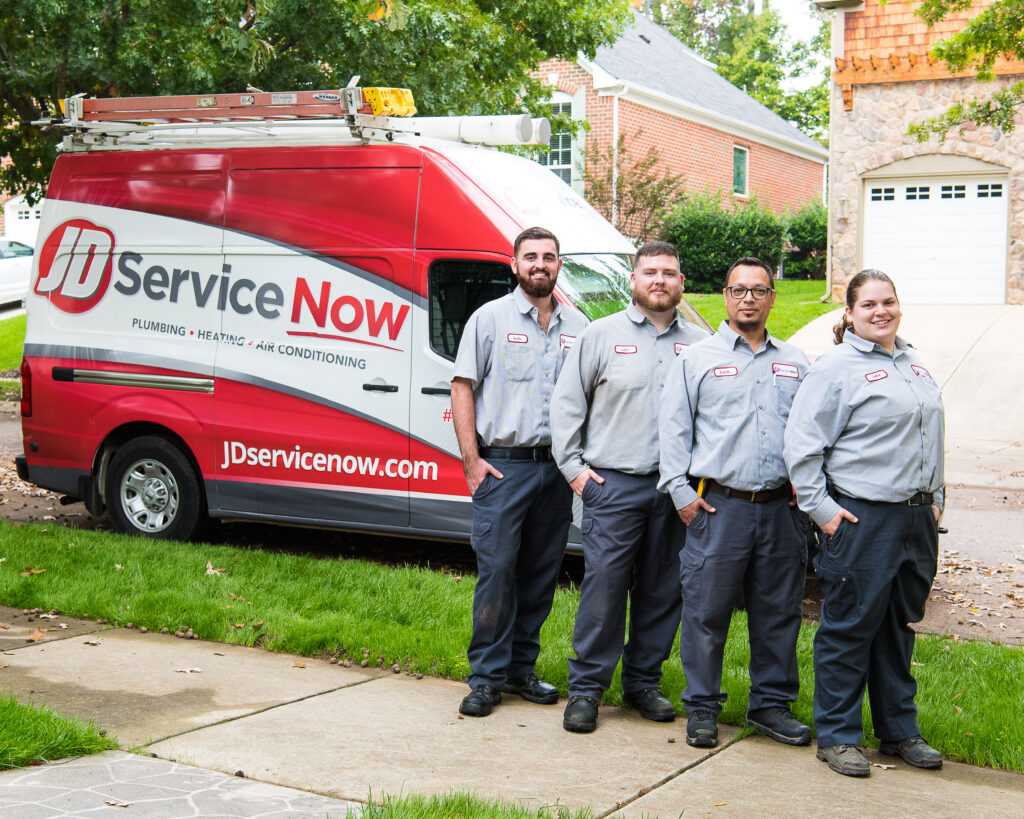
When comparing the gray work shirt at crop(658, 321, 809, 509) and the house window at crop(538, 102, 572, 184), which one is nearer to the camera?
the gray work shirt at crop(658, 321, 809, 509)

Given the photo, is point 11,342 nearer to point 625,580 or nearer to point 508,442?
point 508,442

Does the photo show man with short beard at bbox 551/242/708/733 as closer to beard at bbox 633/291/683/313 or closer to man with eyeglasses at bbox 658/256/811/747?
beard at bbox 633/291/683/313

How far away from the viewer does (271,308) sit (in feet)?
26.1

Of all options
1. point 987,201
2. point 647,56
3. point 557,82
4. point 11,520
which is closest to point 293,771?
point 11,520

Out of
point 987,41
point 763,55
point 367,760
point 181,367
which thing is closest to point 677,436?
point 367,760

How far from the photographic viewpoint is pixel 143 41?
484 inches

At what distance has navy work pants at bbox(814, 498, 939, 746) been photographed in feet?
14.5

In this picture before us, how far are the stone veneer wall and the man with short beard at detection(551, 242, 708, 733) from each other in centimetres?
1713

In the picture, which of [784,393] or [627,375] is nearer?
[784,393]

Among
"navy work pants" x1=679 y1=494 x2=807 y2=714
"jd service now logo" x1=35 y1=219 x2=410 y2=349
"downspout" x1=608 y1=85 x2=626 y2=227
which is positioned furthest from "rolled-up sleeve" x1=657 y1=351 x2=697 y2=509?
"downspout" x1=608 y1=85 x2=626 y2=227

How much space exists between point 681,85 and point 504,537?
1035 inches

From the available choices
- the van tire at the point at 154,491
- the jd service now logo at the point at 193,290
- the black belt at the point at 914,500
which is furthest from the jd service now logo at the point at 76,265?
the black belt at the point at 914,500

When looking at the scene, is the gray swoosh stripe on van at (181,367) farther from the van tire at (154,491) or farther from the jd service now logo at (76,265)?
the van tire at (154,491)

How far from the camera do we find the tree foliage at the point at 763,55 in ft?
161
